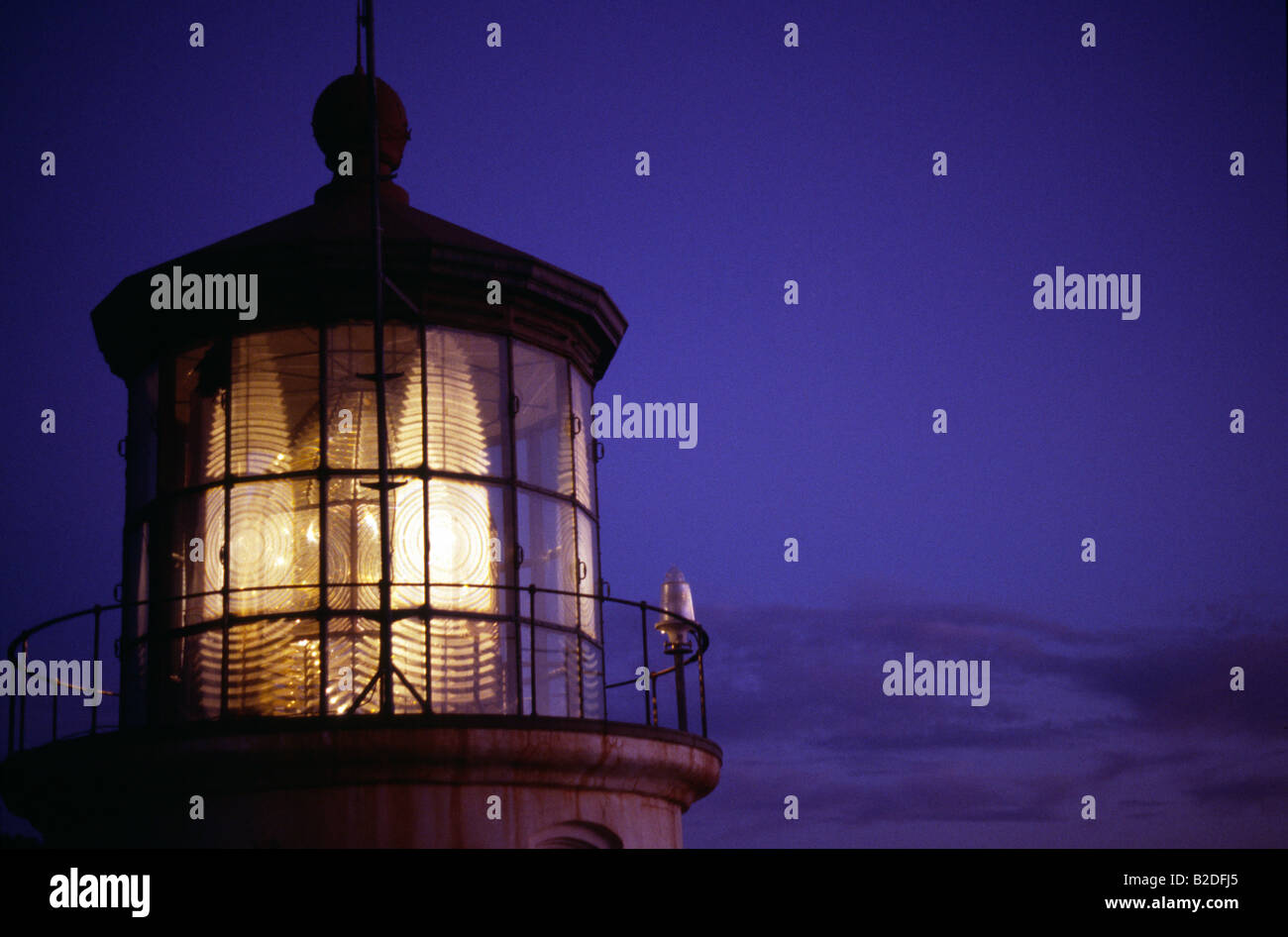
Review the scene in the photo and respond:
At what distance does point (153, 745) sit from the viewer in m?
11.3

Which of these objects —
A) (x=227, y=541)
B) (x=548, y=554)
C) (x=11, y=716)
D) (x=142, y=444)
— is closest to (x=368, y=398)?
(x=227, y=541)

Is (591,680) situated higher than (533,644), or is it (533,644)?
(533,644)

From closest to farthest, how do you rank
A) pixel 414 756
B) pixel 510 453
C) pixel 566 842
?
pixel 414 756 → pixel 566 842 → pixel 510 453

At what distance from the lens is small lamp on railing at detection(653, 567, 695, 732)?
13242 mm

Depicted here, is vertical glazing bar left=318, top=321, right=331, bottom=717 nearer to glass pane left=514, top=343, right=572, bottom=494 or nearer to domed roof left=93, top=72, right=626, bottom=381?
domed roof left=93, top=72, right=626, bottom=381

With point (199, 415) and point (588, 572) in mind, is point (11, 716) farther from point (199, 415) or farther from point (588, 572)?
point (588, 572)

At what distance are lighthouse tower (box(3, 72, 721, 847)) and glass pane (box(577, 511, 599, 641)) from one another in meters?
0.03

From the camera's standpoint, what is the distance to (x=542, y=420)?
13414 millimetres

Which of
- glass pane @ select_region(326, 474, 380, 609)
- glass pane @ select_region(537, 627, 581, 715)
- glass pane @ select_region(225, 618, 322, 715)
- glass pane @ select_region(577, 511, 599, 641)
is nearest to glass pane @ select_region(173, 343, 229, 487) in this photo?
glass pane @ select_region(326, 474, 380, 609)

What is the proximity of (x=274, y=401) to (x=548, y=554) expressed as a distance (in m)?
2.59
